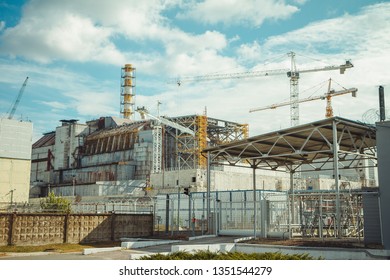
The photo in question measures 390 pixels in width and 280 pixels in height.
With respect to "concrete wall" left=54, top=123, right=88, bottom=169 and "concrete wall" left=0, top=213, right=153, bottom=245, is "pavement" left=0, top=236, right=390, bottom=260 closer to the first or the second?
"concrete wall" left=0, top=213, right=153, bottom=245

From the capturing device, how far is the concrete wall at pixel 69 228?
89.2ft

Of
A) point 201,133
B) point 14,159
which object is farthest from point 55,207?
point 201,133

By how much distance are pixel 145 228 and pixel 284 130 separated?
14.5m

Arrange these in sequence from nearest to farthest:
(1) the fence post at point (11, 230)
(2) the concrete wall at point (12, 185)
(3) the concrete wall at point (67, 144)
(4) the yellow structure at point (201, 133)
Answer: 1. (1) the fence post at point (11, 230)
2. (2) the concrete wall at point (12, 185)
3. (4) the yellow structure at point (201, 133)
4. (3) the concrete wall at point (67, 144)

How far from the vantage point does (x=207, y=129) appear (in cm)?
8219

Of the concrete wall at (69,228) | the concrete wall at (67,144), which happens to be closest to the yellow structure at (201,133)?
the concrete wall at (67,144)

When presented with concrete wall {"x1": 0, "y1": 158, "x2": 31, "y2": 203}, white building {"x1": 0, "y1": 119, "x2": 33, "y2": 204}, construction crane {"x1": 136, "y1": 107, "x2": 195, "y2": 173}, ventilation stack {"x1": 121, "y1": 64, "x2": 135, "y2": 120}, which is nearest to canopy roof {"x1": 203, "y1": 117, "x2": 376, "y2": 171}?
white building {"x1": 0, "y1": 119, "x2": 33, "y2": 204}

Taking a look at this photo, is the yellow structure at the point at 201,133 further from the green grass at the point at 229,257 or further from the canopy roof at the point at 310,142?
the green grass at the point at 229,257

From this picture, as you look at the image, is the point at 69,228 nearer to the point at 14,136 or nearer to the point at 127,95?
the point at 14,136

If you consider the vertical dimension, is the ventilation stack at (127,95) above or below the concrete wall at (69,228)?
above
